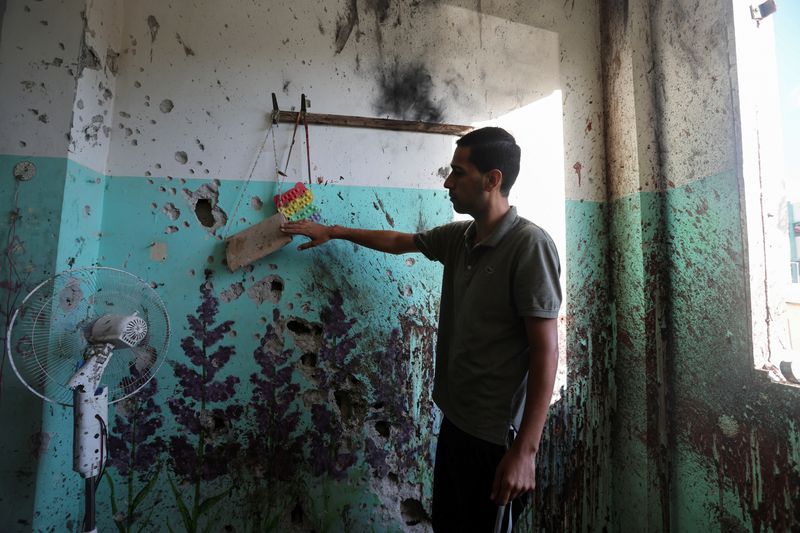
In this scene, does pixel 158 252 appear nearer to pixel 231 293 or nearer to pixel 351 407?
pixel 231 293

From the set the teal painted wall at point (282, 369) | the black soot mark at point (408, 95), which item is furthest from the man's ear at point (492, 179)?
the black soot mark at point (408, 95)

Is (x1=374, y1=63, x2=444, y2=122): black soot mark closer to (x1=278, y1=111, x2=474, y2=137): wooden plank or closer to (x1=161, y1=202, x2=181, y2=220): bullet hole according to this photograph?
(x1=278, y1=111, x2=474, y2=137): wooden plank

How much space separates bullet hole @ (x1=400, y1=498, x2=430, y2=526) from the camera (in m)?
1.54

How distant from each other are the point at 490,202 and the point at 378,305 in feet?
2.16

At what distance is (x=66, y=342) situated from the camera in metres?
1.15

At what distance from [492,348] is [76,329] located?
4.18ft

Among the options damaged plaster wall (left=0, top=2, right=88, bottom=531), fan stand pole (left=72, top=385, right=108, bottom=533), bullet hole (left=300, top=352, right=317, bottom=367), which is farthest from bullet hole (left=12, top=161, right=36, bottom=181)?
bullet hole (left=300, top=352, right=317, bottom=367)

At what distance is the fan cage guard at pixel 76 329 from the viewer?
3.70 ft

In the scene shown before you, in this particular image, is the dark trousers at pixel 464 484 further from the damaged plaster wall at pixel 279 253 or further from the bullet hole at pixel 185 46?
the bullet hole at pixel 185 46

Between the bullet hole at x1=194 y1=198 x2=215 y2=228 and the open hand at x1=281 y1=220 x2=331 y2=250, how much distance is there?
→ 32 centimetres

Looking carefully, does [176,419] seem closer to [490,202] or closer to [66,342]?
[66,342]

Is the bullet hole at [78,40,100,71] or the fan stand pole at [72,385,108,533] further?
the bullet hole at [78,40,100,71]

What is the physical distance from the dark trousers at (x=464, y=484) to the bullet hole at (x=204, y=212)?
118cm

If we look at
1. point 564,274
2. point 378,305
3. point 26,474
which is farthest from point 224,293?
point 564,274
